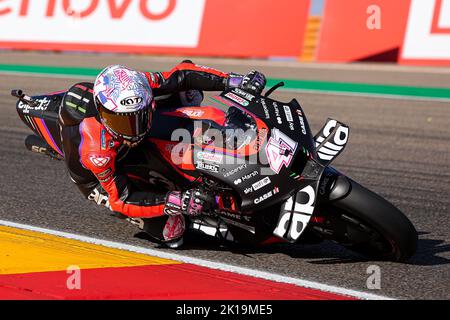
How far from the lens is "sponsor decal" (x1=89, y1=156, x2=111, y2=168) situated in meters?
5.05

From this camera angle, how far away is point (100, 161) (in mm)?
5051

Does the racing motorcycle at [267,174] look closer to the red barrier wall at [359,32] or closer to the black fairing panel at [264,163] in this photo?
the black fairing panel at [264,163]

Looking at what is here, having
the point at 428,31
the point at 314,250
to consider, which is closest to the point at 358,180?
the point at 314,250

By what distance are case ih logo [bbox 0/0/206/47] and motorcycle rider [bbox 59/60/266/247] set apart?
11.6 meters

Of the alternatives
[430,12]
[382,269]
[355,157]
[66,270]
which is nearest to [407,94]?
[430,12]

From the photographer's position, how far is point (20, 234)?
5660mm

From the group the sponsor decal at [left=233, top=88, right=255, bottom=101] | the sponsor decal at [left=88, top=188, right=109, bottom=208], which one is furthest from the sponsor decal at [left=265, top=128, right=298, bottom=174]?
the sponsor decal at [left=88, top=188, right=109, bottom=208]

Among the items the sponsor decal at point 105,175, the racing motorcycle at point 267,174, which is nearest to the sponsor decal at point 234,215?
the racing motorcycle at point 267,174

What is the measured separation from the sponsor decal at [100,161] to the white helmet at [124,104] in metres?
0.16

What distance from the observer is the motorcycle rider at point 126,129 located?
16.0ft

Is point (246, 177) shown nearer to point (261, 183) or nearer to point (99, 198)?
point (261, 183)
